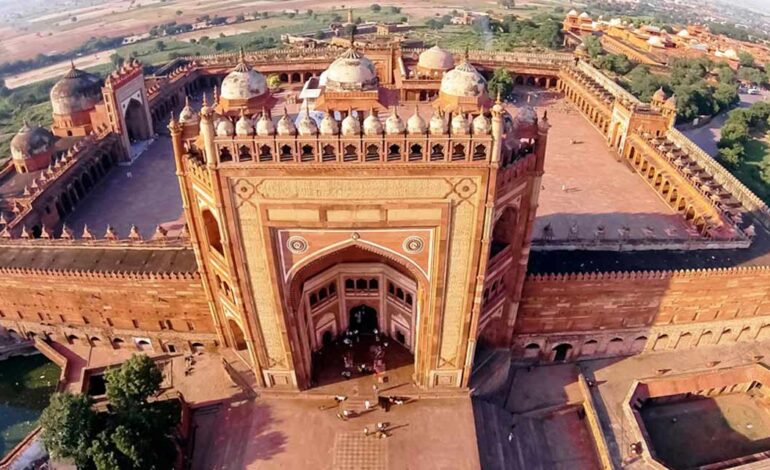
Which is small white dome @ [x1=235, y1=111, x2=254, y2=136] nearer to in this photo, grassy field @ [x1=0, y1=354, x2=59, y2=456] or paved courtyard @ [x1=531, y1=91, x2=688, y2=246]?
paved courtyard @ [x1=531, y1=91, x2=688, y2=246]

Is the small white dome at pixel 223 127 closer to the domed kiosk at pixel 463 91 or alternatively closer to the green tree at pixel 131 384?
the domed kiosk at pixel 463 91

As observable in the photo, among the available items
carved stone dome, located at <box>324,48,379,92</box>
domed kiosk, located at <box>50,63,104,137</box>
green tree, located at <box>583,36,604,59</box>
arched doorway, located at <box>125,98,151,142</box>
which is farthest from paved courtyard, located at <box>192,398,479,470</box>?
green tree, located at <box>583,36,604,59</box>

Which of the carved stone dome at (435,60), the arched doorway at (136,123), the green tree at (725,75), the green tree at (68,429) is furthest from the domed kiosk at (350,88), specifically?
the green tree at (725,75)

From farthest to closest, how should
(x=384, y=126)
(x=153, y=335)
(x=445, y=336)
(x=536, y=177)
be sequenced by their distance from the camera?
(x=153, y=335), (x=445, y=336), (x=536, y=177), (x=384, y=126)

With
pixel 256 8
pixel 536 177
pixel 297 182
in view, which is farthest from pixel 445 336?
pixel 256 8

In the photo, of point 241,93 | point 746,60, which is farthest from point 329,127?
point 746,60

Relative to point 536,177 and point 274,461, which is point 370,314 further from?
point 536,177
